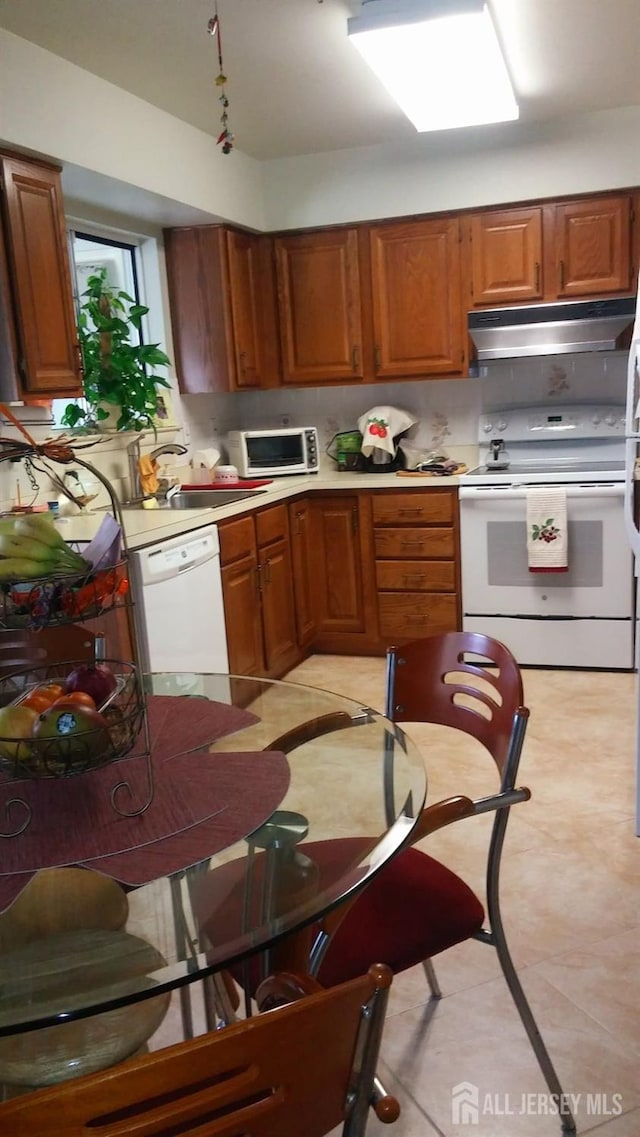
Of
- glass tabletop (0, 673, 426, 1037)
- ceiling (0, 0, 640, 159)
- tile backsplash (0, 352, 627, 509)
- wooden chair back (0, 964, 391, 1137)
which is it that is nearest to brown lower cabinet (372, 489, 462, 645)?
tile backsplash (0, 352, 627, 509)

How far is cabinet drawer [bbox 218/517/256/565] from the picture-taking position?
3521 millimetres

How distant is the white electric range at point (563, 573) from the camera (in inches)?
155

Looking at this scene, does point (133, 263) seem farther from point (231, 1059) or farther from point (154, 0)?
point (231, 1059)

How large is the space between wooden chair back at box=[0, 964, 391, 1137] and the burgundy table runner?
13.8 inches

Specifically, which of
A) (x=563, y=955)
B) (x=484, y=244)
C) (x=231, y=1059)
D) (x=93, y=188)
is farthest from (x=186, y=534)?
(x=231, y=1059)

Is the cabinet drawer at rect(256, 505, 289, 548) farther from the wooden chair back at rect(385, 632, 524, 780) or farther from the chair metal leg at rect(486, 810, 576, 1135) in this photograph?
the chair metal leg at rect(486, 810, 576, 1135)

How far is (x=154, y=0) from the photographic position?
2564mm

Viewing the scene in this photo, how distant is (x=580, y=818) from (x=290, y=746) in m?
1.49

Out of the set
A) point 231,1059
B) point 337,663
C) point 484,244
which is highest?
point 484,244

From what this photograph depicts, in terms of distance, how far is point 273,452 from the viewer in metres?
4.51

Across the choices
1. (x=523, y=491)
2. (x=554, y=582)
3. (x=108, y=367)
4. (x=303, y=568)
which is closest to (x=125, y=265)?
(x=108, y=367)

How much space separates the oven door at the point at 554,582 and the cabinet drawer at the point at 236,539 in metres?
1.03

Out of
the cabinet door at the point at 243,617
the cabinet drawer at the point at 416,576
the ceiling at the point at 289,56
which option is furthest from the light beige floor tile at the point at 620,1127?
the ceiling at the point at 289,56

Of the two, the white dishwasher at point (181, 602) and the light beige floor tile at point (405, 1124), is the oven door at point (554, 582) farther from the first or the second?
the light beige floor tile at point (405, 1124)
